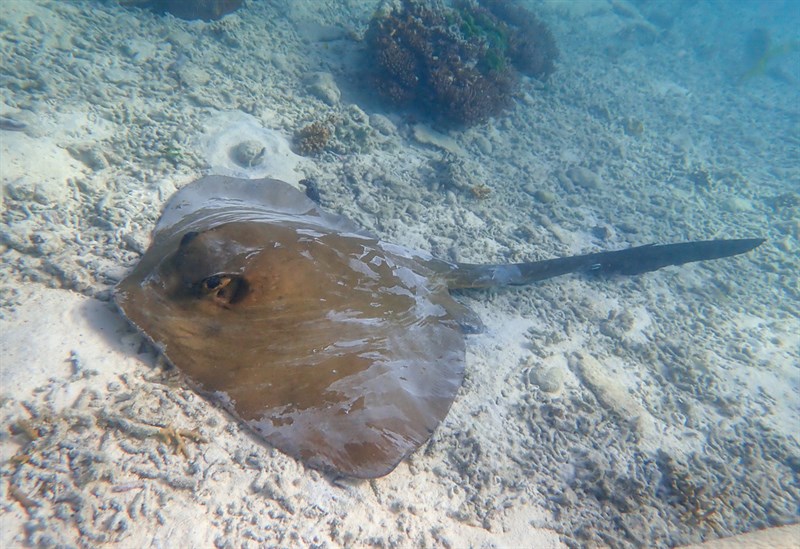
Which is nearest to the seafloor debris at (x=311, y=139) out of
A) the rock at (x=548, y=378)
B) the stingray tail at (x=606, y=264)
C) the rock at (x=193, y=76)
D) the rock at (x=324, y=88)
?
the rock at (x=324, y=88)

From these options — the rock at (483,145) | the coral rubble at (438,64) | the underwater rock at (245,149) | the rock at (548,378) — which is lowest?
the rock at (548,378)

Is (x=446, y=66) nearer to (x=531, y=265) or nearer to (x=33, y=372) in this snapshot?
(x=531, y=265)

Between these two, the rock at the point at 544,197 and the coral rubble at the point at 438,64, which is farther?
the coral rubble at the point at 438,64

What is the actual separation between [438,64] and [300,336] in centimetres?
659

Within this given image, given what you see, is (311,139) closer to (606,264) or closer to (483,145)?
(483,145)

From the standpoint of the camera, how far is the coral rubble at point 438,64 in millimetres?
7402

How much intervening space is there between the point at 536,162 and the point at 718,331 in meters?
4.33

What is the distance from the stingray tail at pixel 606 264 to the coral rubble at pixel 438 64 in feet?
12.7

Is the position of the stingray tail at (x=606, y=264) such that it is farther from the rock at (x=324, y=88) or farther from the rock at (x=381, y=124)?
the rock at (x=324, y=88)

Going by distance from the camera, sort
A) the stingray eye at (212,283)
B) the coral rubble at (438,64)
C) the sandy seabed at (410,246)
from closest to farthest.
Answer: the sandy seabed at (410,246) → the stingray eye at (212,283) → the coral rubble at (438,64)

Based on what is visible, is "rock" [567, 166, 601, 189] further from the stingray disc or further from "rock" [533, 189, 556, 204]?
the stingray disc

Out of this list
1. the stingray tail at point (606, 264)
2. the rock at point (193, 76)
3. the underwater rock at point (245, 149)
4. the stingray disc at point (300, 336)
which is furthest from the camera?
the rock at point (193, 76)

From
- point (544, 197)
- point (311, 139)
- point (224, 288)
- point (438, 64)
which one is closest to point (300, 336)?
point (224, 288)

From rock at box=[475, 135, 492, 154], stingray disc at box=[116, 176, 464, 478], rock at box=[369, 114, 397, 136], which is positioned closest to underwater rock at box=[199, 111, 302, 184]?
stingray disc at box=[116, 176, 464, 478]
